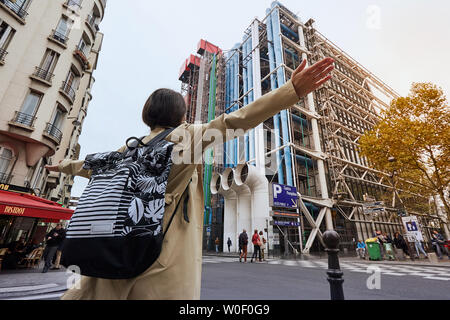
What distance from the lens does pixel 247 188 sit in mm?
17500

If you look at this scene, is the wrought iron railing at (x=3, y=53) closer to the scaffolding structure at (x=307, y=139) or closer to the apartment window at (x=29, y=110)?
the apartment window at (x=29, y=110)

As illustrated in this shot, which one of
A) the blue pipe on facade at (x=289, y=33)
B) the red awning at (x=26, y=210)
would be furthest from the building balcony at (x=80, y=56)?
the blue pipe on facade at (x=289, y=33)

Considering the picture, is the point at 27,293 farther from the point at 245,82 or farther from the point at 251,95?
the point at 245,82

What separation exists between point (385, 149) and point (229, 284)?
1525 cm

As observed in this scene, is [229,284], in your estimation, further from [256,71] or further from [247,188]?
[256,71]

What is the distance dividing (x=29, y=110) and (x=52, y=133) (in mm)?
1385

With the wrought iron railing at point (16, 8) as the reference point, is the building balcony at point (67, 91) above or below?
below

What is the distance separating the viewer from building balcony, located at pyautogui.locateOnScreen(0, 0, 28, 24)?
34.5ft

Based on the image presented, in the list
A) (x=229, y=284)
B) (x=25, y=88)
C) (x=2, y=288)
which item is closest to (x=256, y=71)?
(x=25, y=88)

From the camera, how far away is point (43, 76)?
37.5ft

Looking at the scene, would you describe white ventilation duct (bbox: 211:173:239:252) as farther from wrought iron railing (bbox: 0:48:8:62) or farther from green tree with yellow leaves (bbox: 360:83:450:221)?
wrought iron railing (bbox: 0:48:8:62)

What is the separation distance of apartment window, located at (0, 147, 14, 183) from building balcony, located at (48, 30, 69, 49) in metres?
6.36

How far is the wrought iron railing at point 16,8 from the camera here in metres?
10.7

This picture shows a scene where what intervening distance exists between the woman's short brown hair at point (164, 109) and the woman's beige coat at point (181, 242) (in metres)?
0.14
